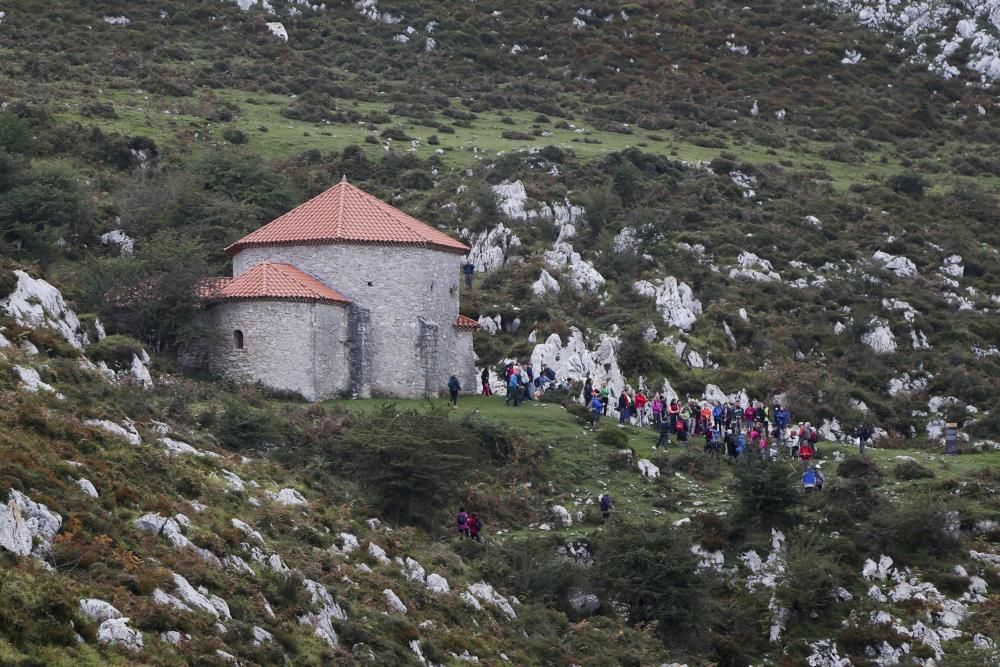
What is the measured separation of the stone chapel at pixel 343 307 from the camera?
156ft

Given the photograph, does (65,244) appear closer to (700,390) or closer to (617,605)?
(700,390)

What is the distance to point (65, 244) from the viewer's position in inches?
2172

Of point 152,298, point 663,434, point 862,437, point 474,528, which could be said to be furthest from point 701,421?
point 152,298

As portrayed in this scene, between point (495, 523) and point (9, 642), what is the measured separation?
73.7 feet

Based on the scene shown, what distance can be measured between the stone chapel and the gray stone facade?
0.03 metres

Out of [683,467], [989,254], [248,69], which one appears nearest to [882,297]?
[989,254]

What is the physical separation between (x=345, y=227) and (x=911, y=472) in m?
19.2

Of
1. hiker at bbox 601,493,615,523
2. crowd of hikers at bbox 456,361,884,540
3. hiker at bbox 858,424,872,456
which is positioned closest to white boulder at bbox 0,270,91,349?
crowd of hikers at bbox 456,361,884,540

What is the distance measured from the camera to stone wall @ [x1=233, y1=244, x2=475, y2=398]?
50531 mm

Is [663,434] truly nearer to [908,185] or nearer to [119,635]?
[119,635]

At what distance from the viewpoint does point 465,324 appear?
53875mm

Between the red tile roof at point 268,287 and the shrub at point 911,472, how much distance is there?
696 inches

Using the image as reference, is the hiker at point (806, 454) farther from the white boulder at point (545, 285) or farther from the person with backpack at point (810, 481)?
the white boulder at point (545, 285)

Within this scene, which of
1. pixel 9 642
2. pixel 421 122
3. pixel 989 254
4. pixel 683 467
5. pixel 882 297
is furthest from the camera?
pixel 421 122
